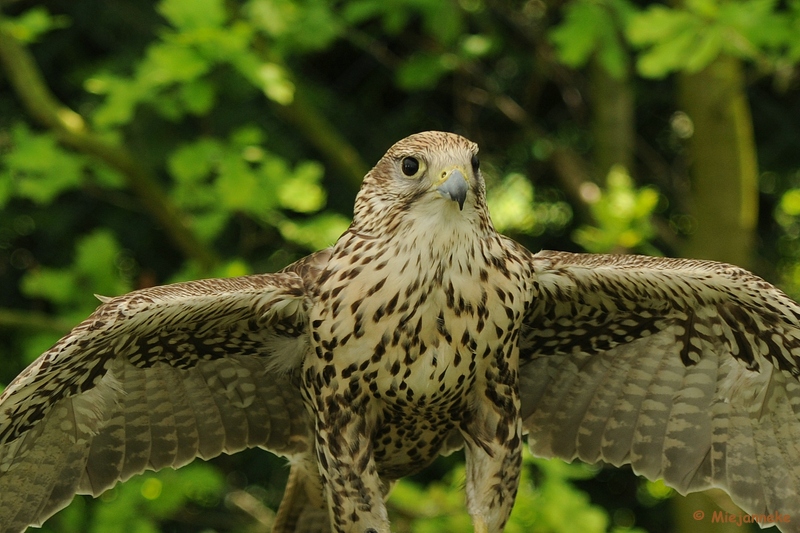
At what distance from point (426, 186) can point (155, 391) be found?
3.29 feet

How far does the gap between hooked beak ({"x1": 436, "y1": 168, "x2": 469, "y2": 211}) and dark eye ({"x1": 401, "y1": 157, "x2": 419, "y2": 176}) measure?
11 cm

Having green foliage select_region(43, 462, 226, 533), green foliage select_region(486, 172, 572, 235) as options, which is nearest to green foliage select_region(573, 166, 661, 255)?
green foliage select_region(486, 172, 572, 235)

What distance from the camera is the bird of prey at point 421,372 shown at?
2859mm

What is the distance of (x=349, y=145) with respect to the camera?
5.88m

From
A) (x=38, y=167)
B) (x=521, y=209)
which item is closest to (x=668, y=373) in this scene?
(x=521, y=209)

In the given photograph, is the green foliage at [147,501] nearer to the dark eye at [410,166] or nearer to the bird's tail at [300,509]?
the bird's tail at [300,509]

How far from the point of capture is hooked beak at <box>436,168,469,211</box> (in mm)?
2738

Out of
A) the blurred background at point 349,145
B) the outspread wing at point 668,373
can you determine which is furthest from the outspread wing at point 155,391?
the blurred background at point 349,145

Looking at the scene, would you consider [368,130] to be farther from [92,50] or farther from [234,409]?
[234,409]

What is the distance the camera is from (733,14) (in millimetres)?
4059

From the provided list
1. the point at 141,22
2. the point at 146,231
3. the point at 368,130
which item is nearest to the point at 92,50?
the point at 141,22

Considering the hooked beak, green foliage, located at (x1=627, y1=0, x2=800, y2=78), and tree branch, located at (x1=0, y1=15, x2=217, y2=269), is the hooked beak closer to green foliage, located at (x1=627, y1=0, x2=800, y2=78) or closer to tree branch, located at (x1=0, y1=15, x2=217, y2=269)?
green foliage, located at (x1=627, y1=0, x2=800, y2=78)

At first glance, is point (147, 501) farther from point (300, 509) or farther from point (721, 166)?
point (721, 166)

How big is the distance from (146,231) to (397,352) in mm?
3371
